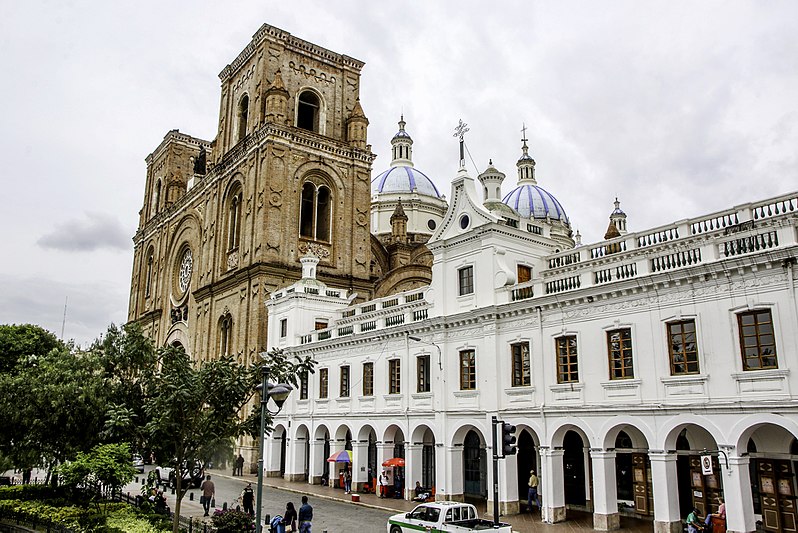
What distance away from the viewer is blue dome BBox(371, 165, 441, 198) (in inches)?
2714

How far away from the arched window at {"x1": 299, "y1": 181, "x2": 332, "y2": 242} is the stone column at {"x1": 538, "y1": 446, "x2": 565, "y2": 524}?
99.6ft

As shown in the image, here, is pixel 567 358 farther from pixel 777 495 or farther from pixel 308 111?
pixel 308 111

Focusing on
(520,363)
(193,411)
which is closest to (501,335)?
(520,363)

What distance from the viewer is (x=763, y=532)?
65.5 ft

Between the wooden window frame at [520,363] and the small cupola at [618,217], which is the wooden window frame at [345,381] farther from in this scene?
the small cupola at [618,217]

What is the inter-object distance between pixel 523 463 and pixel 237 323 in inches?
1033

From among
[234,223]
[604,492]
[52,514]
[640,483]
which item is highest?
[234,223]

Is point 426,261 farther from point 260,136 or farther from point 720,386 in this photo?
point 720,386

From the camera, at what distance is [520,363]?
25.9 meters

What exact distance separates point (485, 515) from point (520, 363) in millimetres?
5969

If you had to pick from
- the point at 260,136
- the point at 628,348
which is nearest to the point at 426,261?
the point at 260,136

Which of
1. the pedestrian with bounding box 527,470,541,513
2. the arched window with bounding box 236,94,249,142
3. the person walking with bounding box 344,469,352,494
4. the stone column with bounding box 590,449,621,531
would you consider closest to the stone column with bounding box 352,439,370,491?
the person walking with bounding box 344,469,352,494

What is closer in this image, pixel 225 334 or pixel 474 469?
pixel 474 469

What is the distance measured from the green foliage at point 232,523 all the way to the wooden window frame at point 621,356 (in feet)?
41.0
